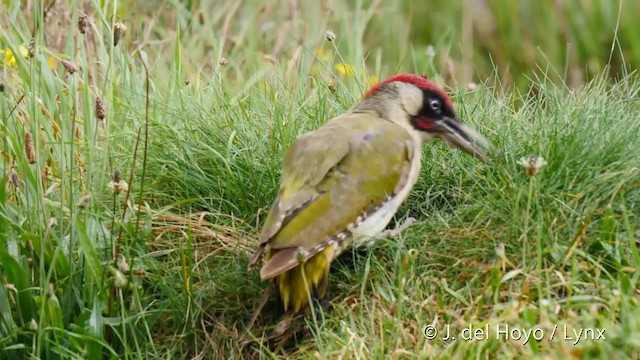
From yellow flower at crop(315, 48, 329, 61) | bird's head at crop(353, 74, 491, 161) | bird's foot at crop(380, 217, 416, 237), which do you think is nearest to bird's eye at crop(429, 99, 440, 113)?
bird's head at crop(353, 74, 491, 161)

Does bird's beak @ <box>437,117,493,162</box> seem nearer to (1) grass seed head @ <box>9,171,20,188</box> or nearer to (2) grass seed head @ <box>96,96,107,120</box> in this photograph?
(2) grass seed head @ <box>96,96,107,120</box>

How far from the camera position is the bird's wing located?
412 cm

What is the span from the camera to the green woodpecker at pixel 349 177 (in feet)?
13.6

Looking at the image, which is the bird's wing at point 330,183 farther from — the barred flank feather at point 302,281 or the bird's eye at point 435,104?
the bird's eye at point 435,104

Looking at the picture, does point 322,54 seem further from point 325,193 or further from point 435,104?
point 325,193

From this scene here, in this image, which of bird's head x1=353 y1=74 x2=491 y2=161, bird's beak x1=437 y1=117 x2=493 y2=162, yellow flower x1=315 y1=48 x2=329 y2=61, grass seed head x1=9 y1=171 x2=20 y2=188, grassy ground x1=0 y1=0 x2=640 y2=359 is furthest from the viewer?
yellow flower x1=315 y1=48 x2=329 y2=61

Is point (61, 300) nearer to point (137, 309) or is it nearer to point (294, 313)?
point (137, 309)

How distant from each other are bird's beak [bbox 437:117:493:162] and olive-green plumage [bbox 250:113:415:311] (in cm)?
16

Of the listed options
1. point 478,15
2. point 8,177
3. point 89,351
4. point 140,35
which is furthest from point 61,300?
point 478,15

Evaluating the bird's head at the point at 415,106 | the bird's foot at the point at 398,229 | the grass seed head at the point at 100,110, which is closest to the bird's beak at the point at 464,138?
the bird's head at the point at 415,106

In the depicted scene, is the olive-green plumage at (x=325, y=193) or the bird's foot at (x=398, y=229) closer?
the olive-green plumage at (x=325, y=193)

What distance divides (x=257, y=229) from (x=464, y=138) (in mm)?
846

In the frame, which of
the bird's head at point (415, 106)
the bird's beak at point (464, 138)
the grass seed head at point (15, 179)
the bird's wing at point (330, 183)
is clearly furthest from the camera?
the bird's head at point (415, 106)

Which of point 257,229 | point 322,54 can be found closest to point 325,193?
point 257,229
